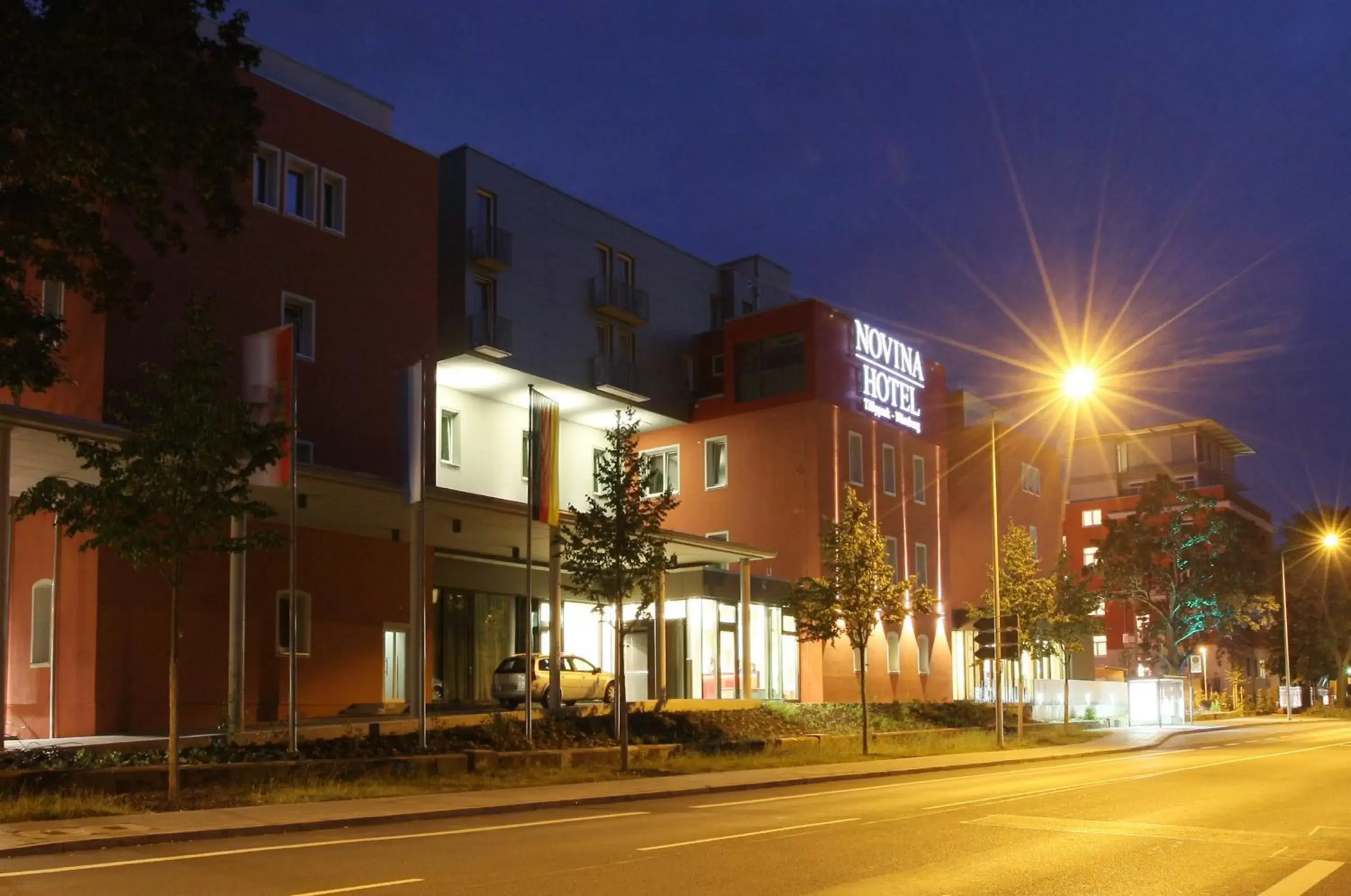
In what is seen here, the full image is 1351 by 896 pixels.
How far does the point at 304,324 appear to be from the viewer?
109ft

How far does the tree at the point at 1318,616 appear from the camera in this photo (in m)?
78.7

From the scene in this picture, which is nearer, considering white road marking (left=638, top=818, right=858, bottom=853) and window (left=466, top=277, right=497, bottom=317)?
white road marking (left=638, top=818, right=858, bottom=853)

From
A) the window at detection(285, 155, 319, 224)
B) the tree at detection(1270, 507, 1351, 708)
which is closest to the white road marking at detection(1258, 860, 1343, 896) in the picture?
the window at detection(285, 155, 319, 224)

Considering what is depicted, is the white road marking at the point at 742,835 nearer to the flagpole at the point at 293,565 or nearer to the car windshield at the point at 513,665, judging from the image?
the flagpole at the point at 293,565

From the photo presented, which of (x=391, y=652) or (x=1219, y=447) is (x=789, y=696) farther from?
(x=1219, y=447)

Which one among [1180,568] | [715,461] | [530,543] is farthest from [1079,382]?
[1180,568]

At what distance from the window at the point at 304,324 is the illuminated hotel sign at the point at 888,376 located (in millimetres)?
22849

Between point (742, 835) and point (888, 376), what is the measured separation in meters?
38.5

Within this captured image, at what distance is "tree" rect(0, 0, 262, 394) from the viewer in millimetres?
14719

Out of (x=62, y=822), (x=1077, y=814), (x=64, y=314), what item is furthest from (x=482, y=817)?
(x=64, y=314)

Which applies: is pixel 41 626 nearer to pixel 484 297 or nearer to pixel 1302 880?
pixel 484 297

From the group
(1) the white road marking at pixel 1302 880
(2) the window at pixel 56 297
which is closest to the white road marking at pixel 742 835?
(1) the white road marking at pixel 1302 880

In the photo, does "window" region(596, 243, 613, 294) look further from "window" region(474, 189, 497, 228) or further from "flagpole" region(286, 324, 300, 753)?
"flagpole" region(286, 324, 300, 753)

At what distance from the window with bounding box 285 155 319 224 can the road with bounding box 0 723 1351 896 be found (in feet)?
62.8
